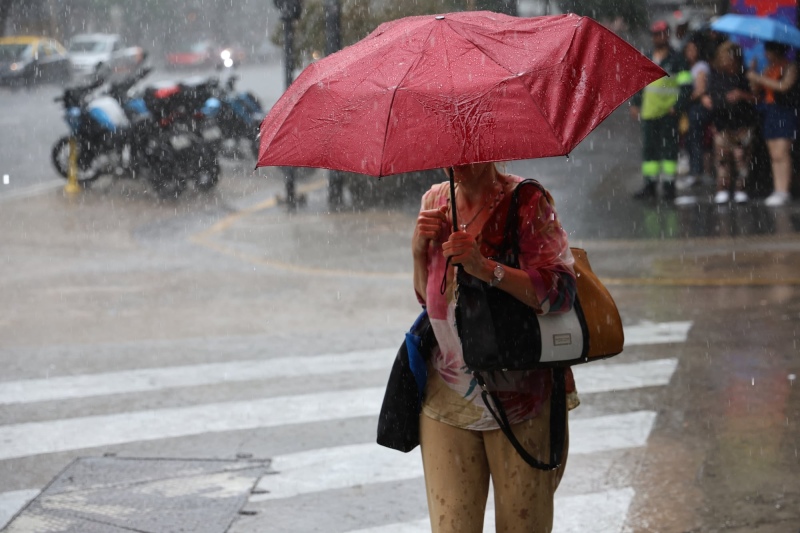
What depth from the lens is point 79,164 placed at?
16.8 meters

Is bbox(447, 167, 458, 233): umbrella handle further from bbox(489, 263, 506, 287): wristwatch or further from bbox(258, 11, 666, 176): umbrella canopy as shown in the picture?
bbox(258, 11, 666, 176): umbrella canopy

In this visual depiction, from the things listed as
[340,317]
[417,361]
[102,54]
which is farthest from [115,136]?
[102,54]

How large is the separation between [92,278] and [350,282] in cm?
253

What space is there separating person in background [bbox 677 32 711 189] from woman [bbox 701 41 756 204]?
28 centimetres

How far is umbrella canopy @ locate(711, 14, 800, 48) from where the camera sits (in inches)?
515

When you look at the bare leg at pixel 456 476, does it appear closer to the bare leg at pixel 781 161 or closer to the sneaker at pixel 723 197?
the bare leg at pixel 781 161

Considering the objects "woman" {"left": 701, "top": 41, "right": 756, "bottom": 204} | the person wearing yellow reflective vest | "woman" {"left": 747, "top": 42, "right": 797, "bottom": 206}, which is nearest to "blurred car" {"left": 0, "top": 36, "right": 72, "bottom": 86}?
the person wearing yellow reflective vest

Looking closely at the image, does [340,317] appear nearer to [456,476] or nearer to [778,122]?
[456,476]

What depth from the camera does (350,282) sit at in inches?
418

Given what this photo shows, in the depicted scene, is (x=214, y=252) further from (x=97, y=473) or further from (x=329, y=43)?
(x=97, y=473)

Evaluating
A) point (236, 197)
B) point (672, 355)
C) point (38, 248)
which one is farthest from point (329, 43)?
point (672, 355)

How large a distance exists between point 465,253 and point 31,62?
111ft

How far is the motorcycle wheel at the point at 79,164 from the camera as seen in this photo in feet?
55.2

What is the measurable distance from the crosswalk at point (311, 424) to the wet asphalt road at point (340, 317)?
0.16ft
